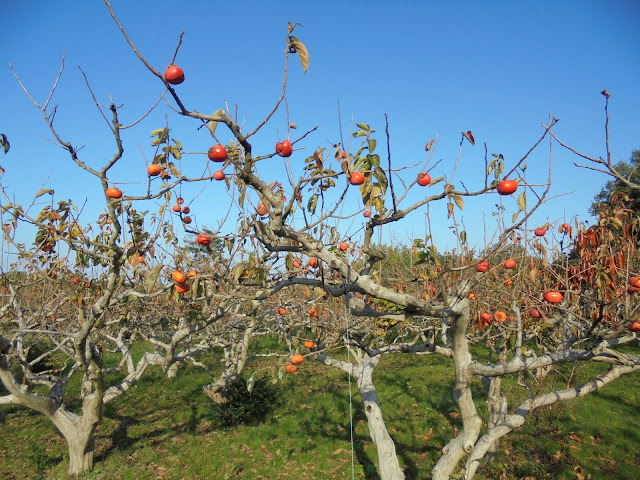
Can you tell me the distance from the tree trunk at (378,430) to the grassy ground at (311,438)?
968mm

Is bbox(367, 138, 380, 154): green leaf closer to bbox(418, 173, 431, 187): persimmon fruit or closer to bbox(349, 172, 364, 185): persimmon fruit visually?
bbox(349, 172, 364, 185): persimmon fruit

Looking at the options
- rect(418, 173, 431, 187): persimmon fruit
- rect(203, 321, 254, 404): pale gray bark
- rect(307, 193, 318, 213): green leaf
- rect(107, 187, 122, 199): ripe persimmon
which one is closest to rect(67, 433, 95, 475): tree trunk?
rect(203, 321, 254, 404): pale gray bark

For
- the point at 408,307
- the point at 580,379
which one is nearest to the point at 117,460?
the point at 408,307

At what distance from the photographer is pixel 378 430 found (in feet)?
14.6

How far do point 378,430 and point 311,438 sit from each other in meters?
2.18

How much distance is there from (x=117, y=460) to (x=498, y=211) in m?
6.13

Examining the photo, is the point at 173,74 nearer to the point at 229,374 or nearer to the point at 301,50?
the point at 301,50

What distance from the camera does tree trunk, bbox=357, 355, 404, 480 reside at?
163 inches

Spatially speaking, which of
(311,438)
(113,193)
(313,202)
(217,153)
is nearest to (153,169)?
(113,193)

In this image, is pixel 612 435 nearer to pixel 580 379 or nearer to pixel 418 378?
pixel 580 379

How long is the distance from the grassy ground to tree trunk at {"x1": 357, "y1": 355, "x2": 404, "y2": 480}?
97 centimetres

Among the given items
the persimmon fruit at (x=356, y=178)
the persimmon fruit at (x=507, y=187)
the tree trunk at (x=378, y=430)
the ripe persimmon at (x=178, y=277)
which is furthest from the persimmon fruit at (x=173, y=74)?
the tree trunk at (x=378, y=430)

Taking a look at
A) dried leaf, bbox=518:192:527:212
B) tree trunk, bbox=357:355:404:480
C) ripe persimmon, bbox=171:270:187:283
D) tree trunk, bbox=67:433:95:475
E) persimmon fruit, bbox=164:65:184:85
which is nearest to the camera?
persimmon fruit, bbox=164:65:184:85

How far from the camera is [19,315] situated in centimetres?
491
